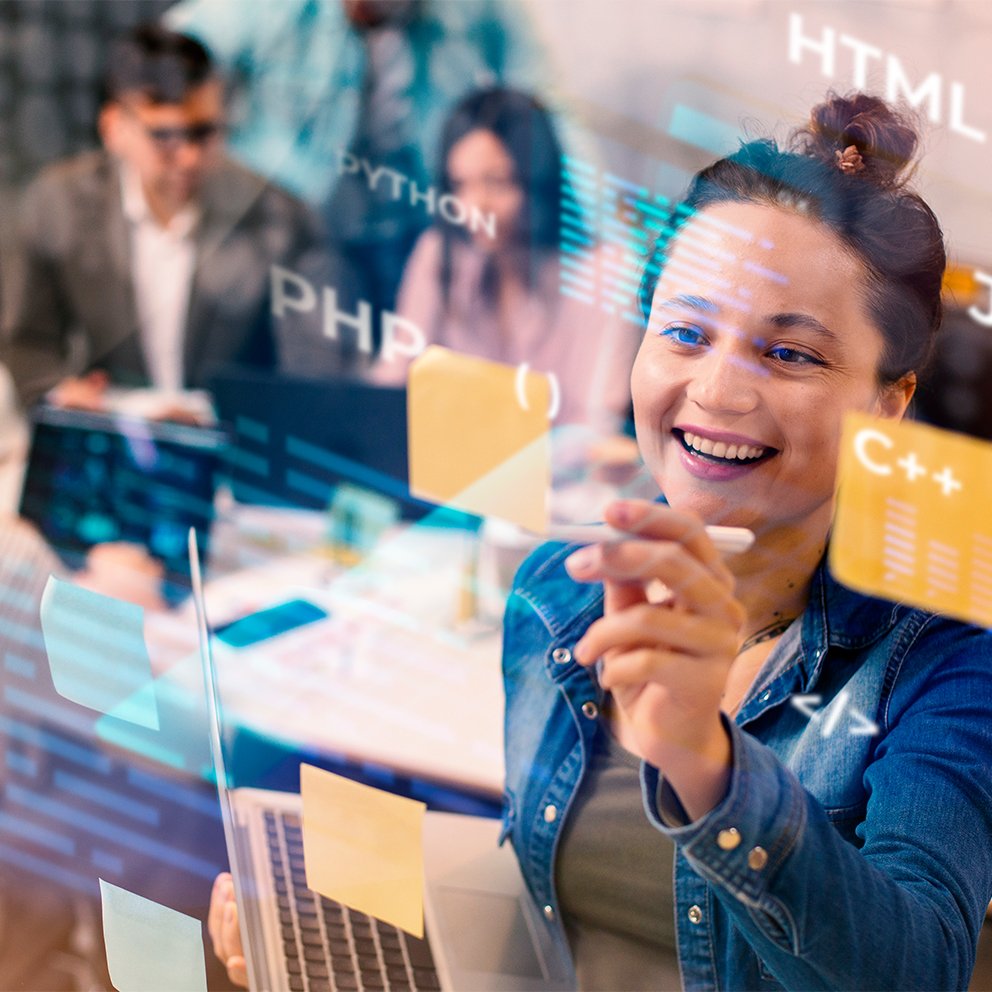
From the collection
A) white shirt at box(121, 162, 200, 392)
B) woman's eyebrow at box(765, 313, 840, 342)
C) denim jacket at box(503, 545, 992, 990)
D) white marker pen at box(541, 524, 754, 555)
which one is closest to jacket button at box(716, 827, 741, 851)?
denim jacket at box(503, 545, 992, 990)

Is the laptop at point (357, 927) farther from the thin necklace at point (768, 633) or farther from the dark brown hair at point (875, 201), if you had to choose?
the dark brown hair at point (875, 201)

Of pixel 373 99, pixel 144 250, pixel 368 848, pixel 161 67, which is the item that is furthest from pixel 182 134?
pixel 368 848

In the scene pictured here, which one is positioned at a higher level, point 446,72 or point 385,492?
point 446,72

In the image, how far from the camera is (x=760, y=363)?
44cm

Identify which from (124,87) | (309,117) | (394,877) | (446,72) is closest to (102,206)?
(124,87)

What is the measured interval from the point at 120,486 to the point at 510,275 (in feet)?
2.26

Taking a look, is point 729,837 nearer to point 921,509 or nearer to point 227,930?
point 921,509

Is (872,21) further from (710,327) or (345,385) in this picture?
(345,385)

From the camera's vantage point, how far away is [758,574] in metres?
0.50

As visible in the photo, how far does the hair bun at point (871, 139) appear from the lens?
44cm

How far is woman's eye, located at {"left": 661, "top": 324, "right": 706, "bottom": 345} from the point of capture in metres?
0.47

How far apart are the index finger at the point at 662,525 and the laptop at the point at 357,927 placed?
311 millimetres

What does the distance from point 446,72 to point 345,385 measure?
0.86ft

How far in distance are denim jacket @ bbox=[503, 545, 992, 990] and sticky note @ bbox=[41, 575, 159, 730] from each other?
0.87 ft
